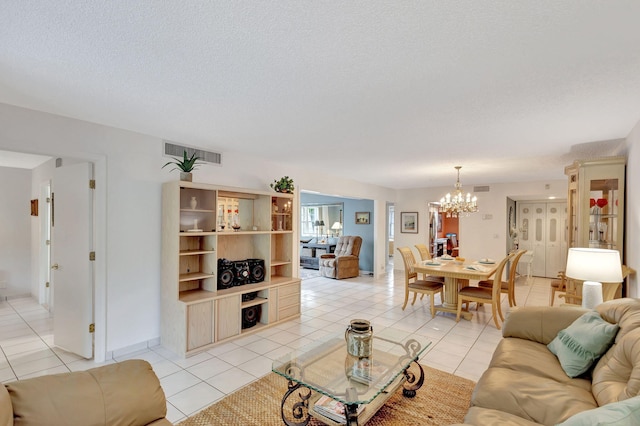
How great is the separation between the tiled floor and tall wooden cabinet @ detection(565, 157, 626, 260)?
167 cm

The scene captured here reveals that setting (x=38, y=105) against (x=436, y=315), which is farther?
(x=436, y=315)

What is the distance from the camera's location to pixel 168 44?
170 cm

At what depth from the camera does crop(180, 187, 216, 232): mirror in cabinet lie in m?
3.63

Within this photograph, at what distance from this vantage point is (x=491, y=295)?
4402 mm

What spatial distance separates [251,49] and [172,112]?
1.39m

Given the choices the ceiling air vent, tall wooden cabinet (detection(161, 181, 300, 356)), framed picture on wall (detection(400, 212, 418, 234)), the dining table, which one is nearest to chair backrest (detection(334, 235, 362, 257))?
framed picture on wall (detection(400, 212, 418, 234))

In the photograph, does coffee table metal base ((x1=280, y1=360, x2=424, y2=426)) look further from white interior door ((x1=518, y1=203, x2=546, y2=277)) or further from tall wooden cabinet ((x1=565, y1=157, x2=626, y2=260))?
white interior door ((x1=518, y1=203, x2=546, y2=277))

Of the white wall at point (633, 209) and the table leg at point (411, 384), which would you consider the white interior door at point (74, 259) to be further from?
the white wall at point (633, 209)

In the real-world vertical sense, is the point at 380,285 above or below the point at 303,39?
below

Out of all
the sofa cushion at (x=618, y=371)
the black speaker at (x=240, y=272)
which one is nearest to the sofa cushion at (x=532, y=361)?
the sofa cushion at (x=618, y=371)

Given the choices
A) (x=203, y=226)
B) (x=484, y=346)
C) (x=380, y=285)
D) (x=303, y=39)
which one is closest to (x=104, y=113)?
(x=203, y=226)

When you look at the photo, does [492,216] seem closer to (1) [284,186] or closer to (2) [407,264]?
(2) [407,264]

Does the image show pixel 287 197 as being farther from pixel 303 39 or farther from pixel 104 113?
pixel 303 39

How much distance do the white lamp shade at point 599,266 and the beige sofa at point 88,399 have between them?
3.36m
